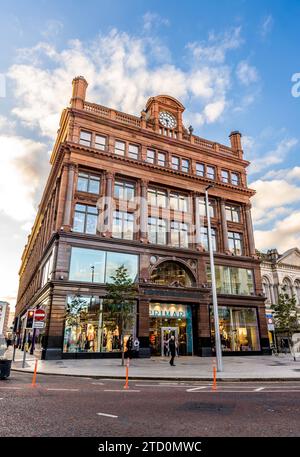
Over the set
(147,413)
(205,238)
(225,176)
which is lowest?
(147,413)

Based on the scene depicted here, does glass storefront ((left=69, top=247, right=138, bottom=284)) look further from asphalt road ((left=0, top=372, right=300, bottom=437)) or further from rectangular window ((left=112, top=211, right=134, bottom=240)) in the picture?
asphalt road ((left=0, top=372, right=300, bottom=437))

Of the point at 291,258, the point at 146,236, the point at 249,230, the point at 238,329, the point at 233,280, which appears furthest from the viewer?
the point at 291,258

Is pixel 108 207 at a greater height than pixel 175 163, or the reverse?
pixel 175 163

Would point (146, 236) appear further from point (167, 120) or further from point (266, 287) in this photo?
point (266, 287)

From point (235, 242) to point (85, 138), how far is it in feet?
69.1

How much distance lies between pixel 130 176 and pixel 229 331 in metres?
19.5

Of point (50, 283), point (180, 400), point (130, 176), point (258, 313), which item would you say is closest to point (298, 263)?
point (258, 313)

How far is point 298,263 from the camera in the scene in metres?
52.3

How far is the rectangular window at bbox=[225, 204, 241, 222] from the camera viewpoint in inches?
1546

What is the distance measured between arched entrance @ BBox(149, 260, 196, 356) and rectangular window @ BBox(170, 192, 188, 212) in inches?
262

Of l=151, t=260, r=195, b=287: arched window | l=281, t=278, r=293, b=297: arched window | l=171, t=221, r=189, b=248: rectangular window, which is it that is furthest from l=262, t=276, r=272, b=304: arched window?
l=171, t=221, r=189, b=248: rectangular window

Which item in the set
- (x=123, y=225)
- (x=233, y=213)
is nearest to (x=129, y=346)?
(x=123, y=225)

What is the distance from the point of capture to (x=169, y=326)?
31.0 m
